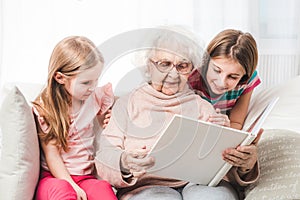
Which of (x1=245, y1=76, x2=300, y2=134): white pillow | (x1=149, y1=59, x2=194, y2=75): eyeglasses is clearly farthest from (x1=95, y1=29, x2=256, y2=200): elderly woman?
(x1=245, y1=76, x2=300, y2=134): white pillow

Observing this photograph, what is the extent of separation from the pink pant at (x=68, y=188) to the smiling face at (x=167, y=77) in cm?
29

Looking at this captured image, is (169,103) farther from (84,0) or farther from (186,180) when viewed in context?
(84,0)

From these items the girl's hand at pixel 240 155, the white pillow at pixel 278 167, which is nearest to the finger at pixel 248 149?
the girl's hand at pixel 240 155

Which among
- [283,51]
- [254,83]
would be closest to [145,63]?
[254,83]

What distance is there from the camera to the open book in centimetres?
119

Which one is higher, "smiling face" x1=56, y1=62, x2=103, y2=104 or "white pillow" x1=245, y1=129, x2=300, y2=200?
"smiling face" x1=56, y1=62, x2=103, y2=104

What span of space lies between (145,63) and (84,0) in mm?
864

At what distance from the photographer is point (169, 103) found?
1.35m

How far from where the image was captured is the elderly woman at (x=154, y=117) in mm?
1295

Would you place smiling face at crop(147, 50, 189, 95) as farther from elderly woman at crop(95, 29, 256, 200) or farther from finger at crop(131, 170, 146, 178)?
finger at crop(131, 170, 146, 178)

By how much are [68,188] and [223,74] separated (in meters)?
0.52

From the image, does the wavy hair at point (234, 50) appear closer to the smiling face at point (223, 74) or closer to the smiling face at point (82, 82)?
the smiling face at point (223, 74)

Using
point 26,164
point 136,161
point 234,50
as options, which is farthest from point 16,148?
point 234,50

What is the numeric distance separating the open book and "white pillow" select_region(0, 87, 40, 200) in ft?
0.99
